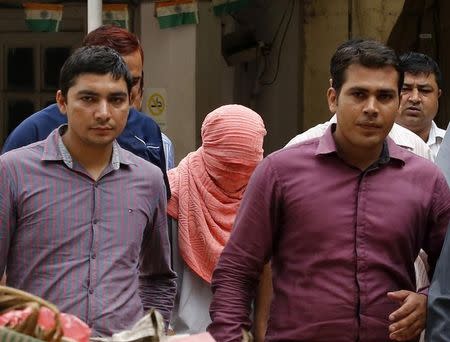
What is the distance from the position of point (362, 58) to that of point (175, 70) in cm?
539

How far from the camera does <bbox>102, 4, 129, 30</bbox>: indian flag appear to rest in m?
8.80

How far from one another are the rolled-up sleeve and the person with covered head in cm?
80

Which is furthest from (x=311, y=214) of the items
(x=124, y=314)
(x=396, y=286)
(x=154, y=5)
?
(x=154, y=5)

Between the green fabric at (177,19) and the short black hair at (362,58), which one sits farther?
the green fabric at (177,19)

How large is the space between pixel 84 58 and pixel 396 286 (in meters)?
1.28

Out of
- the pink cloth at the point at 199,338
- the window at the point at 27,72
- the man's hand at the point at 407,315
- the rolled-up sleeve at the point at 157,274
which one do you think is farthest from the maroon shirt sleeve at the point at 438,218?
the window at the point at 27,72

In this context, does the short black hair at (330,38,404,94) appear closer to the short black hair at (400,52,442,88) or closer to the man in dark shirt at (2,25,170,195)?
the man in dark shirt at (2,25,170,195)

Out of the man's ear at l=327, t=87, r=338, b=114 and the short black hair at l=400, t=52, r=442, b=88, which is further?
the short black hair at l=400, t=52, r=442, b=88

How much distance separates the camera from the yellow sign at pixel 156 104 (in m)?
9.02

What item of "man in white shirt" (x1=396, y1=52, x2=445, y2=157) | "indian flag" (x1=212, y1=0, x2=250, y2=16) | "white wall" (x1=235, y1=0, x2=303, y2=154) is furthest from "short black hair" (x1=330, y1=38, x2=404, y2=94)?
"white wall" (x1=235, y1=0, x2=303, y2=154)

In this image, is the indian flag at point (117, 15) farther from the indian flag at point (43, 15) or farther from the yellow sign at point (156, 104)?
the yellow sign at point (156, 104)

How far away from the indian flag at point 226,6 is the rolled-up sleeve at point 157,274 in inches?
212

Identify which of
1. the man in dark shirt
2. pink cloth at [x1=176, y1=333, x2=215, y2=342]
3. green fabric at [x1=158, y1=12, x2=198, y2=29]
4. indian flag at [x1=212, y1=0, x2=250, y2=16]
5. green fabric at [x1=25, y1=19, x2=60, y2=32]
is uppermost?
indian flag at [x1=212, y1=0, x2=250, y2=16]

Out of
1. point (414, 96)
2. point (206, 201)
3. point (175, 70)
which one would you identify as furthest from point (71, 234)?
point (175, 70)
